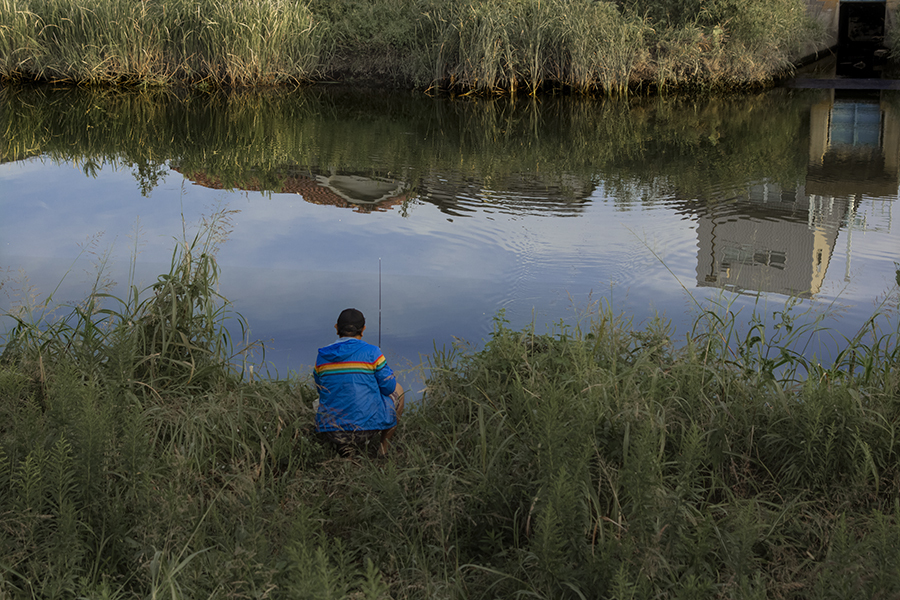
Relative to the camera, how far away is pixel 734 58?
1686cm

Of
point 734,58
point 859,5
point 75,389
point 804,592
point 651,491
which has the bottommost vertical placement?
point 804,592

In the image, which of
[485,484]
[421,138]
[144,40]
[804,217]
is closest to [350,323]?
[485,484]

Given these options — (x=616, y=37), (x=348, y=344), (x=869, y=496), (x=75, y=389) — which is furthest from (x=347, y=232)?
(x=616, y=37)

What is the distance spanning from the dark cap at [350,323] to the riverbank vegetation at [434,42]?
11.6 metres

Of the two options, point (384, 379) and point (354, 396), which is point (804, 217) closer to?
point (384, 379)

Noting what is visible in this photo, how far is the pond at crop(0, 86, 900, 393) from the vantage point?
6.17 m

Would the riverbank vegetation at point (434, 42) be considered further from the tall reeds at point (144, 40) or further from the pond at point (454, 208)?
the pond at point (454, 208)

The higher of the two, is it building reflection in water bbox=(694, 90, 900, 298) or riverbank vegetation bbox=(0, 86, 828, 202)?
riverbank vegetation bbox=(0, 86, 828, 202)

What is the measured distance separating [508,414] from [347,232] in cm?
426

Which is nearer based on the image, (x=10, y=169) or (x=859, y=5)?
(x=10, y=169)

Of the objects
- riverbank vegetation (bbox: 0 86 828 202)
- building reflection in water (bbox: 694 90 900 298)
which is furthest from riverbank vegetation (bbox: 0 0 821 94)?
building reflection in water (bbox: 694 90 900 298)

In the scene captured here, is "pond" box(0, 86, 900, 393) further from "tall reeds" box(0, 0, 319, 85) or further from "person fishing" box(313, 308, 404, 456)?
"tall reeds" box(0, 0, 319, 85)

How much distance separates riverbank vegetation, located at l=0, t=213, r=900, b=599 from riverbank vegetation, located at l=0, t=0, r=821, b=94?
459 inches

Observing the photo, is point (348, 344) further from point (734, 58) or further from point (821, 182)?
point (734, 58)
